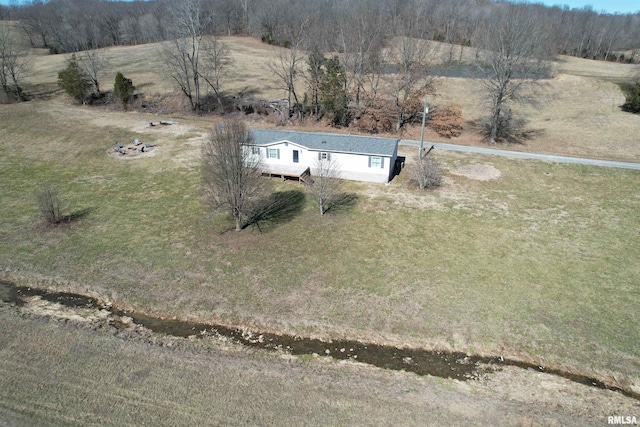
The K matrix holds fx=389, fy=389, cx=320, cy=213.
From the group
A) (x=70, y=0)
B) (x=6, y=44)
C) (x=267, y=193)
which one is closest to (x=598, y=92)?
(x=267, y=193)

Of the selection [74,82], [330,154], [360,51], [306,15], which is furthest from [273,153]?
[306,15]

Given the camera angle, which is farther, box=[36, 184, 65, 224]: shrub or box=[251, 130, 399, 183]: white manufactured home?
box=[251, 130, 399, 183]: white manufactured home

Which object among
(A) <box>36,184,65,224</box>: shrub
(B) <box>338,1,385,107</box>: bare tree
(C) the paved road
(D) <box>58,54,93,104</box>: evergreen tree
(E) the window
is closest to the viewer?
(A) <box>36,184,65,224</box>: shrub

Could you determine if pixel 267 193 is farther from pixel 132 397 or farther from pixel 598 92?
pixel 598 92

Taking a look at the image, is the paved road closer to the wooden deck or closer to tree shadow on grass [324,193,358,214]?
Answer: the wooden deck

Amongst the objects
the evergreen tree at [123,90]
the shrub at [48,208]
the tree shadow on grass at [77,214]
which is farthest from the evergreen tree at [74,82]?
the shrub at [48,208]

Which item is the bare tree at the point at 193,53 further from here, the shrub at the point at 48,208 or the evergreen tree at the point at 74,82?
the shrub at the point at 48,208

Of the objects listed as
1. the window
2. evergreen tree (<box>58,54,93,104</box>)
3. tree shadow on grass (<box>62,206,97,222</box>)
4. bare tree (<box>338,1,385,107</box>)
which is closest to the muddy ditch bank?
tree shadow on grass (<box>62,206,97,222</box>)
